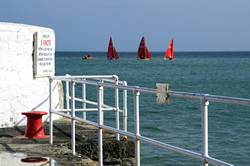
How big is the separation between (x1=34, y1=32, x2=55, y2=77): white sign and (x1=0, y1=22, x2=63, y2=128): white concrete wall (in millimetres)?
103

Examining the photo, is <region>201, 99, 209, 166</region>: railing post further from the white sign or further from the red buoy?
the white sign

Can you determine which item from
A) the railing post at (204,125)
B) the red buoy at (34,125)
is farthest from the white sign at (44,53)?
the railing post at (204,125)

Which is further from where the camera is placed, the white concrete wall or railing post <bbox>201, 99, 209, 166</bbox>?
the white concrete wall

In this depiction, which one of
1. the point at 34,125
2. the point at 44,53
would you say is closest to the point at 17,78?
the point at 44,53

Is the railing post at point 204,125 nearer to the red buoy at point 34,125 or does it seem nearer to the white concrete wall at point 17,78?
the red buoy at point 34,125

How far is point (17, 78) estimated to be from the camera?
38.0 ft

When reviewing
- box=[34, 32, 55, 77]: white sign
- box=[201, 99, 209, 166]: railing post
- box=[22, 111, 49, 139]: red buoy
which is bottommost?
box=[22, 111, 49, 139]: red buoy

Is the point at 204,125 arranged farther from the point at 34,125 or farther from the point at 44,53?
the point at 44,53

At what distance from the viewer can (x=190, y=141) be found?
59.0 feet

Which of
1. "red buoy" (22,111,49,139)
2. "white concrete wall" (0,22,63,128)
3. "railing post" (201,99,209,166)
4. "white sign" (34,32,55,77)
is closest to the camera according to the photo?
"railing post" (201,99,209,166)

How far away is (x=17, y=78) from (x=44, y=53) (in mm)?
837

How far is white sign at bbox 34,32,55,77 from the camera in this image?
11.9 m

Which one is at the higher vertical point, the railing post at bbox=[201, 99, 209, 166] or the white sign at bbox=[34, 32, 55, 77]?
the white sign at bbox=[34, 32, 55, 77]

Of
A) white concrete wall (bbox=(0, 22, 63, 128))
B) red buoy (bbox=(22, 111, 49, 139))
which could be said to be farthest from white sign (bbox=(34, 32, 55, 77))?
red buoy (bbox=(22, 111, 49, 139))
